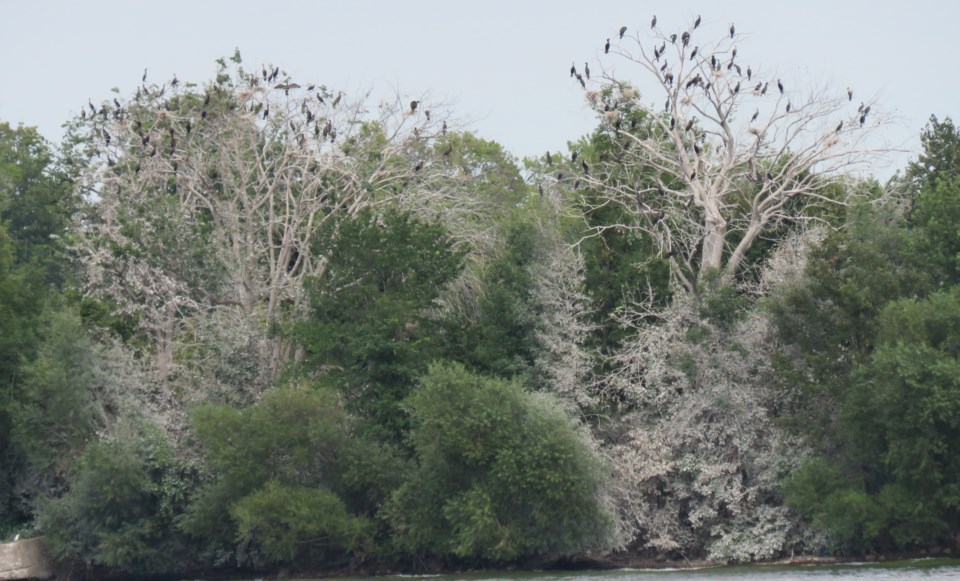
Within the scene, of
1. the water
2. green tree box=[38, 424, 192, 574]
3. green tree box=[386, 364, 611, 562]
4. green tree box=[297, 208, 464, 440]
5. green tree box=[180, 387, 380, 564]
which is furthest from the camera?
green tree box=[297, 208, 464, 440]

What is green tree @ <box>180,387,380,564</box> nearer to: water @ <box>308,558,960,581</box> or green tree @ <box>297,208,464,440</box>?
green tree @ <box>297,208,464,440</box>

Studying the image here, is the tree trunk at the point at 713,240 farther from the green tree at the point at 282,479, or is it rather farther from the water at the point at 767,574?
the green tree at the point at 282,479

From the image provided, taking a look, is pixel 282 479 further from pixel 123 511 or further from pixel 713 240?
pixel 713 240

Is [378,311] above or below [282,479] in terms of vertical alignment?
above

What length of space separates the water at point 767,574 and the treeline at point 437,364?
816 millimetres

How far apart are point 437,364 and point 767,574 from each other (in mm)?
10274

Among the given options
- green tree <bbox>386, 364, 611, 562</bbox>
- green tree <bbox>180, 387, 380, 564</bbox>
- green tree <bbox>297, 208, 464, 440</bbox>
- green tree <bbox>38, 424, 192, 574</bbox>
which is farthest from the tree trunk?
green tree <bbox>38, 424, 192, 574</bbox>

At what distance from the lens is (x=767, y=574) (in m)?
34.7

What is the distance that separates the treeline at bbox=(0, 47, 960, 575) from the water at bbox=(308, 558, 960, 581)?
2.68 feet

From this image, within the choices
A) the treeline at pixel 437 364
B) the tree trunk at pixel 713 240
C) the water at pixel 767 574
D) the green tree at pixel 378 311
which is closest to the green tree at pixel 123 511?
the treeline at pixel 437 364

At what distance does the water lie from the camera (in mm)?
32094

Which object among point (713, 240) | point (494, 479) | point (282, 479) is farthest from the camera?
point (713, 240)

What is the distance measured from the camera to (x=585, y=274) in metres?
44.0

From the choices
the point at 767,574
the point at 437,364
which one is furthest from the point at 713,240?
the point at 767,574
